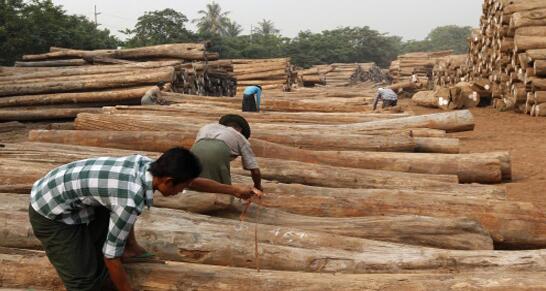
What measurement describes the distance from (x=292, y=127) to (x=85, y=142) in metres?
2.85

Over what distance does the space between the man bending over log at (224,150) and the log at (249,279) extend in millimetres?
1447

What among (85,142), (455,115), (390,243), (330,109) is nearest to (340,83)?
(330,109)

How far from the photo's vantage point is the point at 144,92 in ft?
38.7

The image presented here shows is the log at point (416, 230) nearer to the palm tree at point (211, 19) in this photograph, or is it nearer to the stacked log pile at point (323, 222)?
the stacked log pile at point (323, 222)

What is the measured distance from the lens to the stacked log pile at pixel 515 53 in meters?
12.9

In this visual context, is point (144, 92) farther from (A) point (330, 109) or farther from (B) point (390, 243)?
(B) point (390, 243)

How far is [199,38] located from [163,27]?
3.67 m

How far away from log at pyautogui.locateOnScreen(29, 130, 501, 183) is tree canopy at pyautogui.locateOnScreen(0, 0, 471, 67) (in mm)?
17076

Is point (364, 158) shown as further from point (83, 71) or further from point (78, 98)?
point (83, 71)

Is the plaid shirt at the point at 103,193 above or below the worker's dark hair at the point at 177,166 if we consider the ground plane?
below

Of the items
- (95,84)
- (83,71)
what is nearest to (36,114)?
(95,84)

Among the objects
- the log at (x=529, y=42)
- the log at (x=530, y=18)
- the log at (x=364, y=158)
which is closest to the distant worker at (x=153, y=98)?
the log at (x=364, y=158)

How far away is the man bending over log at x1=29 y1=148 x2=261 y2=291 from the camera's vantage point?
2615 mm

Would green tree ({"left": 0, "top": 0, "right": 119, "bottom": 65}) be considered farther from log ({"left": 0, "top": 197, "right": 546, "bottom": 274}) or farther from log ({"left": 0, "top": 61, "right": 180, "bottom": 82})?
log ({"left": 0, "top": 197, "right": 546, "bottom": 274})
